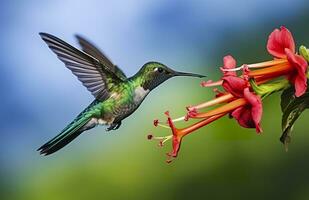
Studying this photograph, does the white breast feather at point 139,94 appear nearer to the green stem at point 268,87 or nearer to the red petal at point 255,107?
the green stem at point 268,87

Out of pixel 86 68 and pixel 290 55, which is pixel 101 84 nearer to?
pixel 86 68

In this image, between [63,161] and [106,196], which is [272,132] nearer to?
[106,196]

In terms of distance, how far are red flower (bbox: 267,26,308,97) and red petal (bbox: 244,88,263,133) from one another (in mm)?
108

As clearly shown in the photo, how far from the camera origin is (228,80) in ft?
6.62

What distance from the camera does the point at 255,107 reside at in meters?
1.98

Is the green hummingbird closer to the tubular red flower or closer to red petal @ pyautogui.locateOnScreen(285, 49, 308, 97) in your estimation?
the tubular red flower

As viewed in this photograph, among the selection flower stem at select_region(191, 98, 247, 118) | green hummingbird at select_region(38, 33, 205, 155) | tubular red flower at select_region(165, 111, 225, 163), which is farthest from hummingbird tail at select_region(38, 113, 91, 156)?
flower stem at select_region(191, 98, 247, 118)

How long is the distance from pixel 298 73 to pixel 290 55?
0.06 metres

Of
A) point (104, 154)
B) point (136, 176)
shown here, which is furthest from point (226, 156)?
point (104, 154)

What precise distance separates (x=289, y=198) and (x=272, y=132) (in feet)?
3.81

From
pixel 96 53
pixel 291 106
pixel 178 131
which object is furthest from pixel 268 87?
pixel 96 53

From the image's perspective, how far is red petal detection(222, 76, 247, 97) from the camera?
201 cm

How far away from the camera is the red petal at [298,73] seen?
2012 millimetres

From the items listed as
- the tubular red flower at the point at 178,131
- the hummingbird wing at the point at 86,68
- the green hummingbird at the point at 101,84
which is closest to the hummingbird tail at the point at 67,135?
the green hummingbird at the point at 101,84
